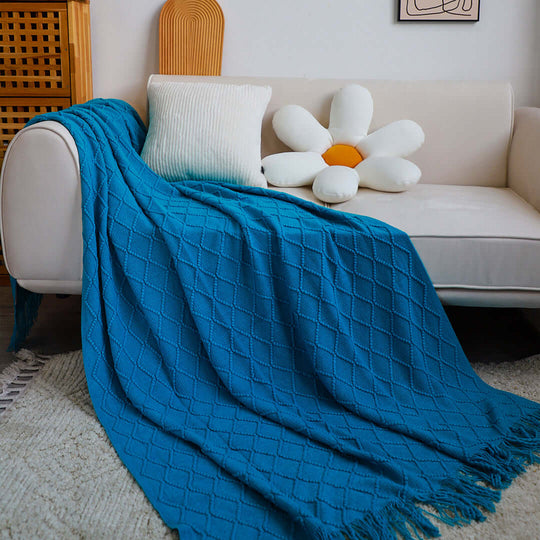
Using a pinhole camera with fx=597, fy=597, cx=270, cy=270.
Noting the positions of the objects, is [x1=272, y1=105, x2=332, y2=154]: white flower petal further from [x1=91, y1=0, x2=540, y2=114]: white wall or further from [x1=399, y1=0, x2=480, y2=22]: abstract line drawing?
[x1=399, y1=0, x2=480, y2=22]: abstract line drawing

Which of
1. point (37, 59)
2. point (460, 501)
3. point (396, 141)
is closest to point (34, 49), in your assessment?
point (37, 59)

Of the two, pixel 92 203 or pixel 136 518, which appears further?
pixel 92 203

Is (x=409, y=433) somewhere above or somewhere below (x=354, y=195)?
below

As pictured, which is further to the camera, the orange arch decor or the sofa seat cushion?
the orange arch decor

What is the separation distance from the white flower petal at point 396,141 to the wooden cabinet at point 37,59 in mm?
1044

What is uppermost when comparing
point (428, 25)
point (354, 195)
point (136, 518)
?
point (428, 25)

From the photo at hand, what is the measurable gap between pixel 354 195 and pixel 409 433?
2.37ft

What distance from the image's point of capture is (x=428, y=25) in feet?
7.39

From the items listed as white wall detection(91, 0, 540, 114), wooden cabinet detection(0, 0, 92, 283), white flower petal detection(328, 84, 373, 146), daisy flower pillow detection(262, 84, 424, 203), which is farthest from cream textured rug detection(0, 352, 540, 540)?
white wall detection(91, 0, 540, 114)

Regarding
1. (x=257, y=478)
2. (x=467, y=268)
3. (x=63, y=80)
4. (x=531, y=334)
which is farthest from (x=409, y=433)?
(x=63, y=80)

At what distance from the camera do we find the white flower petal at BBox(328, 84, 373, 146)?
6.37ft

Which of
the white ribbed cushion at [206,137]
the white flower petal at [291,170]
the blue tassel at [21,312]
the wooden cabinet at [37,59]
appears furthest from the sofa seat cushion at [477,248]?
the wooden cabinet at [37,59]

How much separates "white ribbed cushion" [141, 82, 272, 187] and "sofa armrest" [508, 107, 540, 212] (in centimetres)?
78

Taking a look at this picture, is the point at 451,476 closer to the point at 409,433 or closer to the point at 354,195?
the point at 409,433
